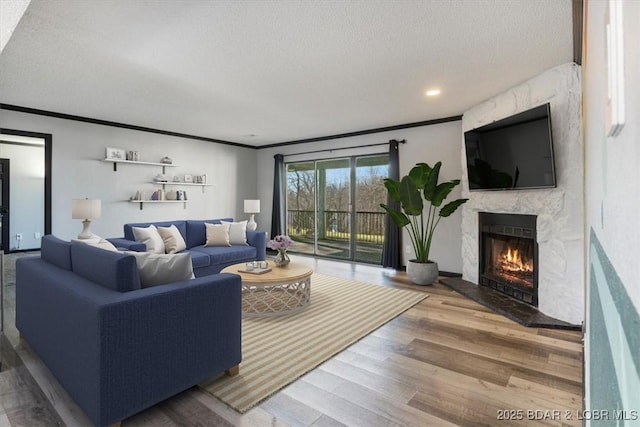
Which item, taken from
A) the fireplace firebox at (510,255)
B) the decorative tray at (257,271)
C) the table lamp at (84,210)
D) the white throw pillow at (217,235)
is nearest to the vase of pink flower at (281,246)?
the decorative tray at (257,271)

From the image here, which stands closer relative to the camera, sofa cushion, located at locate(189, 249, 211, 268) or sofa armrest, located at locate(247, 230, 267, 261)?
sofa cushion, located at locate(189, 249, 211, 268)

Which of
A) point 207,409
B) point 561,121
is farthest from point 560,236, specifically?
point 207,409

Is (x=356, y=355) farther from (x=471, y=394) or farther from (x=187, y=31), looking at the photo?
(x=187, y=31)

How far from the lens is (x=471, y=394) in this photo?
2.01 m

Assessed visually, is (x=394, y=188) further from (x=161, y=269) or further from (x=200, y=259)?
(x=161, y=269)

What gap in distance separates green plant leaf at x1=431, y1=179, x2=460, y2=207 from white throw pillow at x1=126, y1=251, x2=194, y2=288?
3.48 m

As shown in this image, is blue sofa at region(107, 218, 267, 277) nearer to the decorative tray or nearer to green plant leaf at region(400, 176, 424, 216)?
the decorative tray

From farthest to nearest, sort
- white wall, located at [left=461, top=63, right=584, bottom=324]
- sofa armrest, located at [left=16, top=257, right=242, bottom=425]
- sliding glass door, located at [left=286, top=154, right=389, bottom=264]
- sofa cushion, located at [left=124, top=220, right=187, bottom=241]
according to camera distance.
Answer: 1. sliding glass door, located at [left=286, top=154, right=389, bottom=264]
2. sofa cushion, located at [left=124, top=220, right=187, bottom=241]
3. white wall, located at [left=461, top=63, right=584, bottom=324]
4. sofa armrest, located at [left=16, top=257, right=242, bottom=425]

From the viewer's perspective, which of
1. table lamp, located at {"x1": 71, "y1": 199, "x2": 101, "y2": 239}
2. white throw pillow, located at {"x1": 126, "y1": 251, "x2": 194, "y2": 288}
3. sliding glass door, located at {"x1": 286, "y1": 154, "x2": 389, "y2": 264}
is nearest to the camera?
white throw pillow, located at {"x1": 126, "y1": 251, "x2": 194, "y2": 288}

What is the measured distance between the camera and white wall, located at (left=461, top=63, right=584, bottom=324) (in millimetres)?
2998

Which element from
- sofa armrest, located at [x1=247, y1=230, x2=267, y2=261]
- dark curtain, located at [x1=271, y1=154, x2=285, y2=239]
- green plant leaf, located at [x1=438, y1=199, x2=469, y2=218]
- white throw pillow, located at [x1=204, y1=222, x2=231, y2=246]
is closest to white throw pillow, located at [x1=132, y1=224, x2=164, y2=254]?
white throw pillow, located at [x1=204, y1=222, x2=231, y2=246]

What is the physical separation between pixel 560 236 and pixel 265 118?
13.5ft

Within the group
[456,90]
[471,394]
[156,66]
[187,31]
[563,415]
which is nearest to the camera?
[563,415]

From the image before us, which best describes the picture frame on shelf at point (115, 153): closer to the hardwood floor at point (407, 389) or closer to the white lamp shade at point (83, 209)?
the white lamp shade at point (83, 209)
